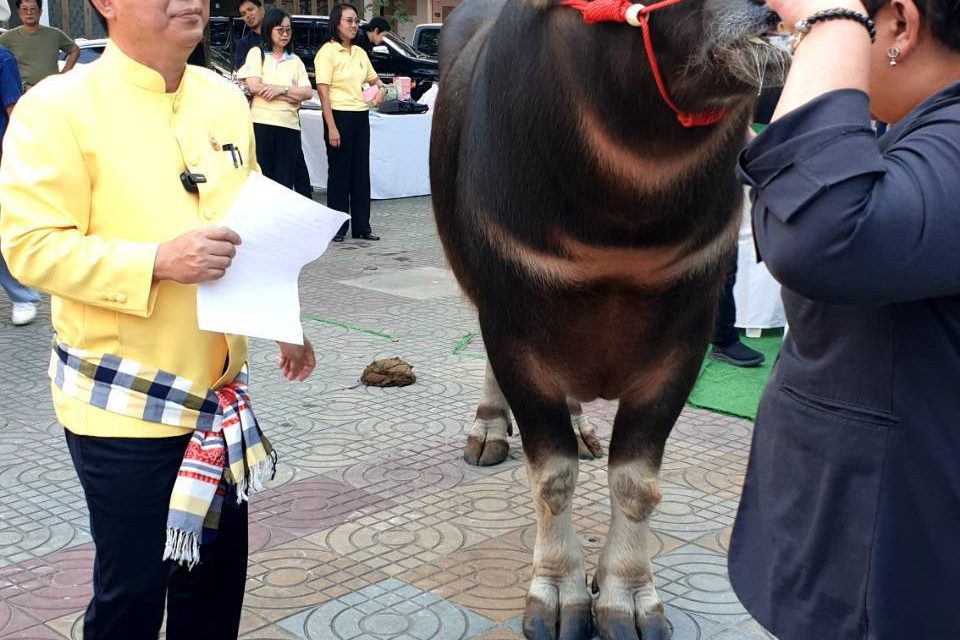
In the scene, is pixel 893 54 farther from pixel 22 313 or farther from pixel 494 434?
pixel 22 313

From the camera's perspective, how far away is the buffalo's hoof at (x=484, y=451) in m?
4.25

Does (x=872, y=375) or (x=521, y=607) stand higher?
(x=872, y=375)

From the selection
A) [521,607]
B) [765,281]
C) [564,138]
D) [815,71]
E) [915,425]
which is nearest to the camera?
[815,71]

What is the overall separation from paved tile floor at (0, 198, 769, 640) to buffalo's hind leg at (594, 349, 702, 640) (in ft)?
0.48

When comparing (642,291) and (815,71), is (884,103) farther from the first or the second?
(642,291)

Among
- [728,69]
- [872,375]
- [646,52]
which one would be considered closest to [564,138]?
[646,52]

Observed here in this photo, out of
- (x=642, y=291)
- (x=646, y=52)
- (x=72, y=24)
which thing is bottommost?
(x=72, y=24)

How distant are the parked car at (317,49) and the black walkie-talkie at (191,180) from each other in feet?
46.1

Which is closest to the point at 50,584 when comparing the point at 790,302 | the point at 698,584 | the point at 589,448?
the point at 698,584

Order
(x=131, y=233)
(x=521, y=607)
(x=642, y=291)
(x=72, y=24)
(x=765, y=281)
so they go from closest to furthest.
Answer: (x=131, y=233) → (x=642, y=291) → (x=521, y=607) → (x=765, y=281) → (x=72, y=24)

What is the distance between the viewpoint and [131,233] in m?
2.10

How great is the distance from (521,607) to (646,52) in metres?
1.71

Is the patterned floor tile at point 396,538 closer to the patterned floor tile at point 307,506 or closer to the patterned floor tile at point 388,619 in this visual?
the patterned floor tile at point 307,506

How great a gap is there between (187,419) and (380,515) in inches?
65.4
